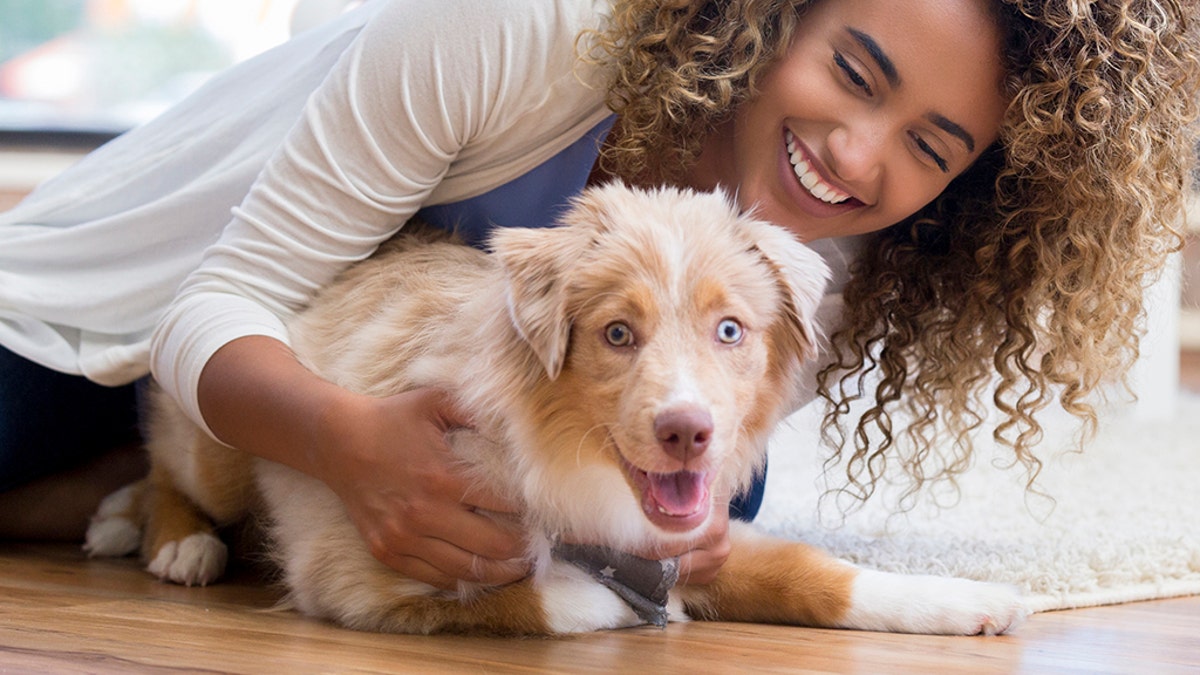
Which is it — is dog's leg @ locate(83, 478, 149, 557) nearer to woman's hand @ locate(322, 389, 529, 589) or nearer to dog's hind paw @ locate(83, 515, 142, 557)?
dog's hind paw @ locate(83, 515, 142, 557)

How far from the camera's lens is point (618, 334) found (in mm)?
1455

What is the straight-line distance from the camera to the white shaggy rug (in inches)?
80.4

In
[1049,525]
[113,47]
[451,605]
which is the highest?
[451,605]

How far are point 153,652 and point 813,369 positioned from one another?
126 cm

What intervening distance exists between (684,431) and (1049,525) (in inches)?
60.4

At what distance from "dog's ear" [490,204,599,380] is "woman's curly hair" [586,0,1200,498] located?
0.38m

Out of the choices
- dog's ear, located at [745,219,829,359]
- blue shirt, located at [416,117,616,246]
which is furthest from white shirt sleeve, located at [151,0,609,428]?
dog's ear, located at [745,219,829,359]

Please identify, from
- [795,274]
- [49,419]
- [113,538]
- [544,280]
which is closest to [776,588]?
[795,274]

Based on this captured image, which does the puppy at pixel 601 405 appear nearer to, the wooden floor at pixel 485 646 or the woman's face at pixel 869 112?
the wooden floor at pixel 485 646

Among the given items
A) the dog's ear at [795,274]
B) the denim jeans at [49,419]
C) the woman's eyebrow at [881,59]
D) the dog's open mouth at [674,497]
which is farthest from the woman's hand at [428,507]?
the denim jeans at [49,419]

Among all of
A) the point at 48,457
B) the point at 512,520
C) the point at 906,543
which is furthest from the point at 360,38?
the point at 906,543

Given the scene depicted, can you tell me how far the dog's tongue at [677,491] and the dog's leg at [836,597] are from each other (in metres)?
0.37

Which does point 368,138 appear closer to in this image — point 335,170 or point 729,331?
point 335,170

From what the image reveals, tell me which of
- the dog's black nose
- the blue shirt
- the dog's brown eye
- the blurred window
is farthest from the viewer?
the blurred window
